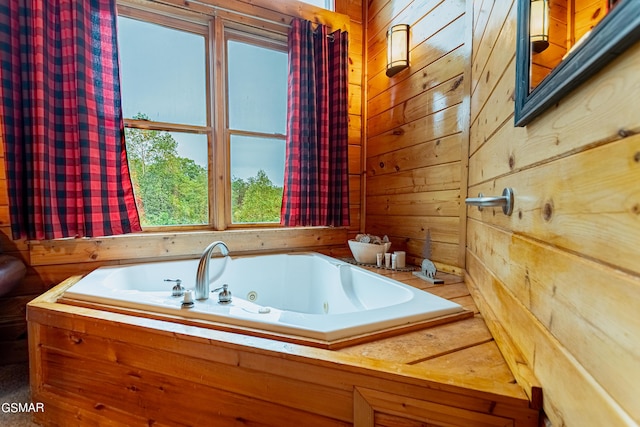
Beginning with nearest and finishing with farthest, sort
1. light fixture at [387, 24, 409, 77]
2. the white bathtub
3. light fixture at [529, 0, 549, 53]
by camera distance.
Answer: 1. light fixture at [529, 0, 549, 53]
2. the white bathtub
3. light fixture at [387, 24, 409, 77]

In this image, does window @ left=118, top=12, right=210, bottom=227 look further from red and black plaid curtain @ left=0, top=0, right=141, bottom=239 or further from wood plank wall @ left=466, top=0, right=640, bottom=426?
wood plank wall @ left=466, top=0, right=640, bottom=426

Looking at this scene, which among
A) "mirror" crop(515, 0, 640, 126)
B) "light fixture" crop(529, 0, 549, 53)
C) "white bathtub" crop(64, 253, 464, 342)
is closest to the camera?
"mirror" crop(515, 0, 640, 126)

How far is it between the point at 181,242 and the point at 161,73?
115 centimetres

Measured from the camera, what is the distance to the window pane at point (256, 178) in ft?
7.43

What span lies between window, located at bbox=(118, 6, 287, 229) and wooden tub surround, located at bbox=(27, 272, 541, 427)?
98 centimetres

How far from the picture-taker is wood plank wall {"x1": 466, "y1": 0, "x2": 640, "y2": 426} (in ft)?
1.29

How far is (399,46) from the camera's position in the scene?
78.2 inches

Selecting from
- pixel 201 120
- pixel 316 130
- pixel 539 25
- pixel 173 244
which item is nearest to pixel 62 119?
pixel 201 120

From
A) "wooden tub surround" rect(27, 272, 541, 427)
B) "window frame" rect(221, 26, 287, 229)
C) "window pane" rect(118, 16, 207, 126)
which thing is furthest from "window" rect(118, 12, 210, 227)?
"wooden tub surround" rect(27, 272, 541, 427)

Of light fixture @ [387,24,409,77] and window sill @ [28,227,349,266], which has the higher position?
light fixture @ [387,24,409,77]

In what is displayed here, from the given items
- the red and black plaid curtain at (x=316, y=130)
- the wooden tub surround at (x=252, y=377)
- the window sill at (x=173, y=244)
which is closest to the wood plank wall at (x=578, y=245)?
the wooden tub surround at (x=252, y=377)

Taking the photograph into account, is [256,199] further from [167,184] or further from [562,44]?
[562,44]

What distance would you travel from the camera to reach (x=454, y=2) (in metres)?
1.64

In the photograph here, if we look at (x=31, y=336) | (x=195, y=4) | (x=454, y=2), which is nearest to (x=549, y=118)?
(x=454, y=2)
